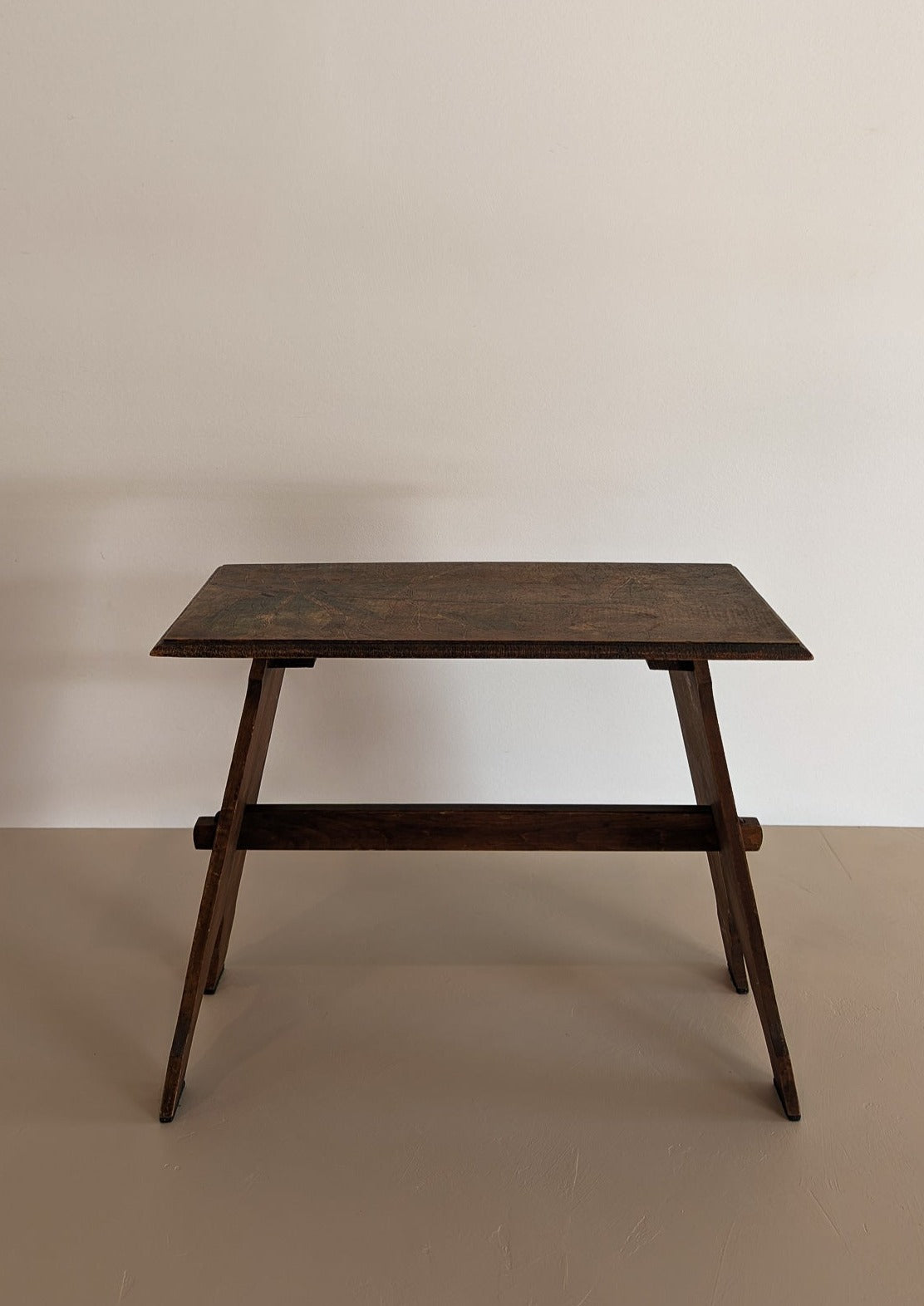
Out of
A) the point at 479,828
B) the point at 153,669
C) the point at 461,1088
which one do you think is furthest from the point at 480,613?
the point at 153,669

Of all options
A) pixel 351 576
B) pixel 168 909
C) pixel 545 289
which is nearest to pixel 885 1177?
pixel 351 576

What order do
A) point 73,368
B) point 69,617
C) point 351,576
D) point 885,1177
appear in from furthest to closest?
point 69,617, point 73,368, point 351,576, point 885,1177

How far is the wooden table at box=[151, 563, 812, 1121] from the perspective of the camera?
174cm

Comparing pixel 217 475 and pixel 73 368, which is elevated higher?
pixel 73 368

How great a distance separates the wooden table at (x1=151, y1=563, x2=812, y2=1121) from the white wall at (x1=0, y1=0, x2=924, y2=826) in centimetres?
48

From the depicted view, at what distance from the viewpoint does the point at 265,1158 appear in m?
1.74

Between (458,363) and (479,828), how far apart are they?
3.70ft

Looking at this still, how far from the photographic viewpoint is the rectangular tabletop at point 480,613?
1726 millimetres

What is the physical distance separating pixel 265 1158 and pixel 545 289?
→ 1.89 m

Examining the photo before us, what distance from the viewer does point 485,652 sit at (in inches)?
68.2

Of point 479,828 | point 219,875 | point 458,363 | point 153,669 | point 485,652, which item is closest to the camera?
point 485,652

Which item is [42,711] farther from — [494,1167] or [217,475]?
[494,1167]

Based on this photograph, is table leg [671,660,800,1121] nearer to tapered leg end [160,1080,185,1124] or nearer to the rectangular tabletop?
the rectangular tabletop

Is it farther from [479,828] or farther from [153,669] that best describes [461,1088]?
[153,669]
